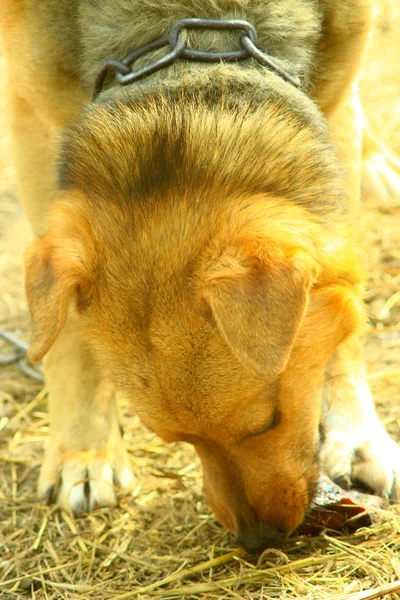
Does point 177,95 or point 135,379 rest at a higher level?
point 177,95

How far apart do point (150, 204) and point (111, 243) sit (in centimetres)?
22

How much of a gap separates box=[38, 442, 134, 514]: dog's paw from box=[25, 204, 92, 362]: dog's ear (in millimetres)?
1315

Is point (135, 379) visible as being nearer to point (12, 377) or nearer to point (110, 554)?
point (110, 554)

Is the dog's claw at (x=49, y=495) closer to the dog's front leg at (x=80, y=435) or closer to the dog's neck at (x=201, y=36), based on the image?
the dog's front leg at (x=80, y=435)

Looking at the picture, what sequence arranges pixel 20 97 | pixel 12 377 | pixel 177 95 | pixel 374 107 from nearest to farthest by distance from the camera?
pixel 177 95 → pixel 20 97 → pixel 12 377 → pixel 374 107

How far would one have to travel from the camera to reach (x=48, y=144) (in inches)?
175

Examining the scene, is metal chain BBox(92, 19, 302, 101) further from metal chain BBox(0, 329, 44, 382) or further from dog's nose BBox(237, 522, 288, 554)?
metal chain BBox(0, 329, 44, 382)

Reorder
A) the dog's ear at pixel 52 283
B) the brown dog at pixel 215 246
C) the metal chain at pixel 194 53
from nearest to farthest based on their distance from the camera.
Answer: the brown dog at pixel 215 246
the dog's ear at pixel 52 283
the metal chain at pixel 194 53

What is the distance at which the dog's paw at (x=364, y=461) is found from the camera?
3.92 m

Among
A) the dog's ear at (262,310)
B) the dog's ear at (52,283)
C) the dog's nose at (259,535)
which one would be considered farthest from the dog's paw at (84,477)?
the dog's ear at (262,310)

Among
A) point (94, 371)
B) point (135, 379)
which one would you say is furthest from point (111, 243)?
point (94, 371)

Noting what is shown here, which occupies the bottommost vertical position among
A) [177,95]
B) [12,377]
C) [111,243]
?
[12,377]

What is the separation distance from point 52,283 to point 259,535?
4.33ft

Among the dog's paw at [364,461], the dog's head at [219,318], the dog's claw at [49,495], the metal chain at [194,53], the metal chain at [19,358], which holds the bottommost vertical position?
the metal chain at [19,358]
